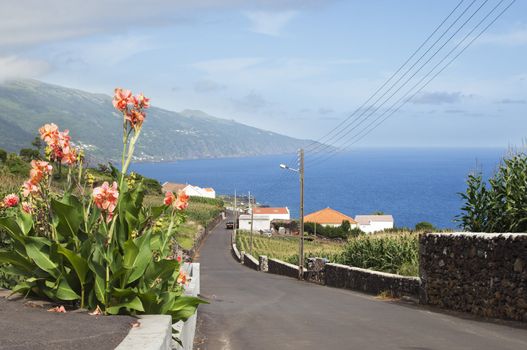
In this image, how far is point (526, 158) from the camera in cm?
1509

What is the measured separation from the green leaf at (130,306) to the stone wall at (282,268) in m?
29.4

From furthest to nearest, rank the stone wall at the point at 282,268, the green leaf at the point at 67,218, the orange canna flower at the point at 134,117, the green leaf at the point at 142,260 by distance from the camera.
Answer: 1. the stone wall at the point at 282,268
2. the orange canna flower at the point at 134,117
3. the green leaf at the point at 67,218
4. the green leaf at the point at 142,260

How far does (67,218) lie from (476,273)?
9.29 metres

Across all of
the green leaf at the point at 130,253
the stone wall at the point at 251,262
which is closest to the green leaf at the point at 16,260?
the green leaf at the point at 130,253

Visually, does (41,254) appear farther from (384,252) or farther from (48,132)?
(384,252)

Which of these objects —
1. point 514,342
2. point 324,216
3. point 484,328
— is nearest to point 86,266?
point 514,342

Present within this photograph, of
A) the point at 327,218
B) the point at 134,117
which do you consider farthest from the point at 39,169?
the point at 327,218

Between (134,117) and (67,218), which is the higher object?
(134,117)

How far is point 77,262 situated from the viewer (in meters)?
5.71

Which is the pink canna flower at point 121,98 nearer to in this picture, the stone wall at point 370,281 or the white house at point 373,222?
the stone wall at point 370,281

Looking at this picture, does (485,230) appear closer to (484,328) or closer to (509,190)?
(509,190)

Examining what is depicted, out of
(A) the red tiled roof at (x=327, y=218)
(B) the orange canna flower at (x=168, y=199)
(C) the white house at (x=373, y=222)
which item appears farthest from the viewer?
(C) the white house at (x=373, y=222)

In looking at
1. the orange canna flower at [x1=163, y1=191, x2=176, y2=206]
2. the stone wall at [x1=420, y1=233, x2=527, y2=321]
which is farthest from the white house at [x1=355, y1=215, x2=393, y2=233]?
the orange canna flower at [x1=163, y1=191, x2=176, y2=206]

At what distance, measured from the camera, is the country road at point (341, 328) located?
9757 mm
